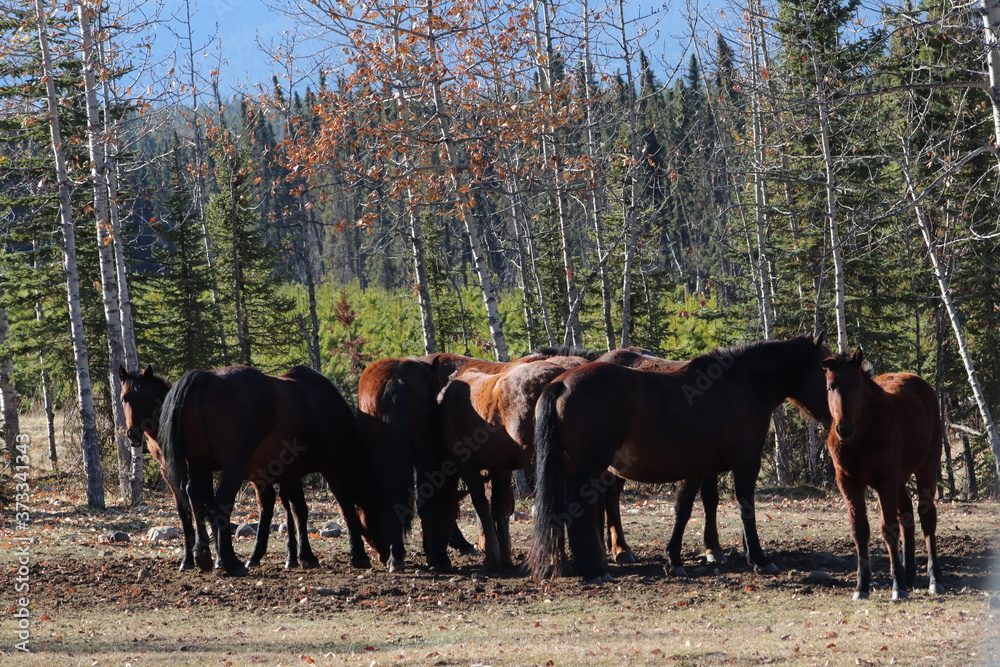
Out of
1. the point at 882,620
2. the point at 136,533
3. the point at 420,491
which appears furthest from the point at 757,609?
the point at 136,533

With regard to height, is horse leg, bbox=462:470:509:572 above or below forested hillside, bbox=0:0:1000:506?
below

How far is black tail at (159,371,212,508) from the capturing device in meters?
9.39

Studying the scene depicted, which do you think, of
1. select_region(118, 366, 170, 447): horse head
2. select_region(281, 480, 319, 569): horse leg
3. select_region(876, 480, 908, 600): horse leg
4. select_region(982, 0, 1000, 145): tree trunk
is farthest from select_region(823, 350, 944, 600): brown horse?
select_region(118, 366, 170, 447): horse head

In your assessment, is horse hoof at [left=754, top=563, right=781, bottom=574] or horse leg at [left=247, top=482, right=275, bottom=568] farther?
horse leg at [left=247, top=482, right=275, bottom=568]

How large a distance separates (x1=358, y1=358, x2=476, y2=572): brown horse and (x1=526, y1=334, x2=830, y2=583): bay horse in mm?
1807

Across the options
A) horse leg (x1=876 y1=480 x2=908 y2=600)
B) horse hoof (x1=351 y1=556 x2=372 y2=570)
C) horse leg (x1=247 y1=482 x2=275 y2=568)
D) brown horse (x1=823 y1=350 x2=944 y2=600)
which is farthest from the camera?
horse leg (x1=247 y1=482 x2=275 y2=568)

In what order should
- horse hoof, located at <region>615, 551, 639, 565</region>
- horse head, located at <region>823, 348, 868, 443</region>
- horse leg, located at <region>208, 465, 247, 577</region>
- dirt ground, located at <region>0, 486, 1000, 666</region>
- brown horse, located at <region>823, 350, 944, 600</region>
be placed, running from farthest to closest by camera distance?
horse hoof, located at <region>615, 551, 639, 565</region>, horse leg, located at <region>208, 465, 247, 577</region>, brown horse, located at <region>823, 350, 944, 600</region>, horse head, located at <region>823, 348, 868, 443</region>, dirt ground, located at <region>0, 486, 1000, 666</region>

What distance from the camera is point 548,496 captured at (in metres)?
8.59

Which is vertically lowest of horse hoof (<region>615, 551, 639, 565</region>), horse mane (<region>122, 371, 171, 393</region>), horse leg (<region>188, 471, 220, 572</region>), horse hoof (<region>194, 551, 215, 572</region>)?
horse hoof (<region>615, 551, 639, 565</region>)

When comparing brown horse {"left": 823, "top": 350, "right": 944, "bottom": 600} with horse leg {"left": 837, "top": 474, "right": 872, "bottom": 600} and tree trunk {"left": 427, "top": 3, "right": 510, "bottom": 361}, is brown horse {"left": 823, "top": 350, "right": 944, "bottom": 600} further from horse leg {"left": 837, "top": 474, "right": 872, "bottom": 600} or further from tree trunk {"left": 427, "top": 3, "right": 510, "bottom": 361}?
tree trunk {"left": 427, "top": 3, "right": 510, "bottom": 361}

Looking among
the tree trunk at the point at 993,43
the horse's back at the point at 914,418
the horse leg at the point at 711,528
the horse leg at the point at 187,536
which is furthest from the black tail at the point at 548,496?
the tree trunk at the point at 993,43

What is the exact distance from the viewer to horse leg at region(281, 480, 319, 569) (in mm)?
10367

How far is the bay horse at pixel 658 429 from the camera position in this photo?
8.65 metres

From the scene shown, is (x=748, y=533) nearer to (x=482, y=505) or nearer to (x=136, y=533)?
(x=482, y=505)
